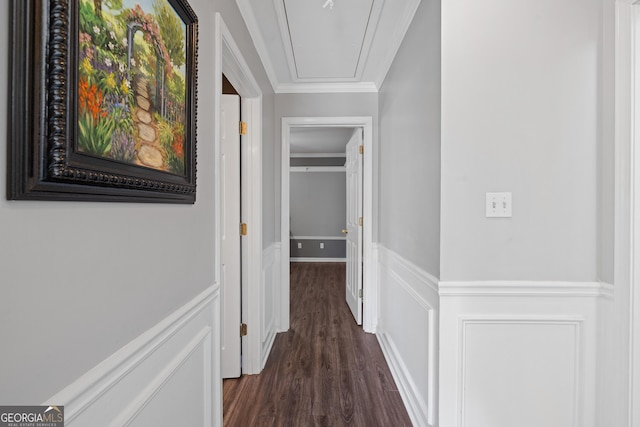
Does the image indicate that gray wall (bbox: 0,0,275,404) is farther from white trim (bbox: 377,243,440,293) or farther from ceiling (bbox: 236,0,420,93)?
ceiling (bbox: 236,0,420,93)

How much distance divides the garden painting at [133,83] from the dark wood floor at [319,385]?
1.62m

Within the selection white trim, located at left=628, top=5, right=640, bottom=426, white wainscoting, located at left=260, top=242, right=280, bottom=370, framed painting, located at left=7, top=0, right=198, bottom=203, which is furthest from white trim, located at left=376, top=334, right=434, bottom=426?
framed painting, located at left=7, top=0, right=198, bottom=203

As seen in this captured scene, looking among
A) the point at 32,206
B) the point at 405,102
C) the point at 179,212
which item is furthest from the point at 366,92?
the point at 32,206

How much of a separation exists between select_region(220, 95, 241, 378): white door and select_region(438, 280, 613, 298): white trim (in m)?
1.43

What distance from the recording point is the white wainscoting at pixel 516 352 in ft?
4.64

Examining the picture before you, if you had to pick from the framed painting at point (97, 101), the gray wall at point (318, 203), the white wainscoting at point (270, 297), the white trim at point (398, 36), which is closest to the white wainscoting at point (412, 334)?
the white wainscoting at point (270, 297)

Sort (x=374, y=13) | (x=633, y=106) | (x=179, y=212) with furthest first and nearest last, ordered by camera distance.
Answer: (x=374, y=13)
(x=633, y=106)
(x=179, y=212)

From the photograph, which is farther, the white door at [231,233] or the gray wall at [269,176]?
the gray wall at [269,176]

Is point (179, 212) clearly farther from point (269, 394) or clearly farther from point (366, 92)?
point (366, 92)

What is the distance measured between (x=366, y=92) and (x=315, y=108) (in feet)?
1.73

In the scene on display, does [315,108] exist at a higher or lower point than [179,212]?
higher

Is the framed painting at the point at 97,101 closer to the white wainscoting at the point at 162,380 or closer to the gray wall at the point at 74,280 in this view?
the gray wall at the point at 74,280

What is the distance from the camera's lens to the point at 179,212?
1049mm

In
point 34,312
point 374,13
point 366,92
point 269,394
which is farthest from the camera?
point 366,92
